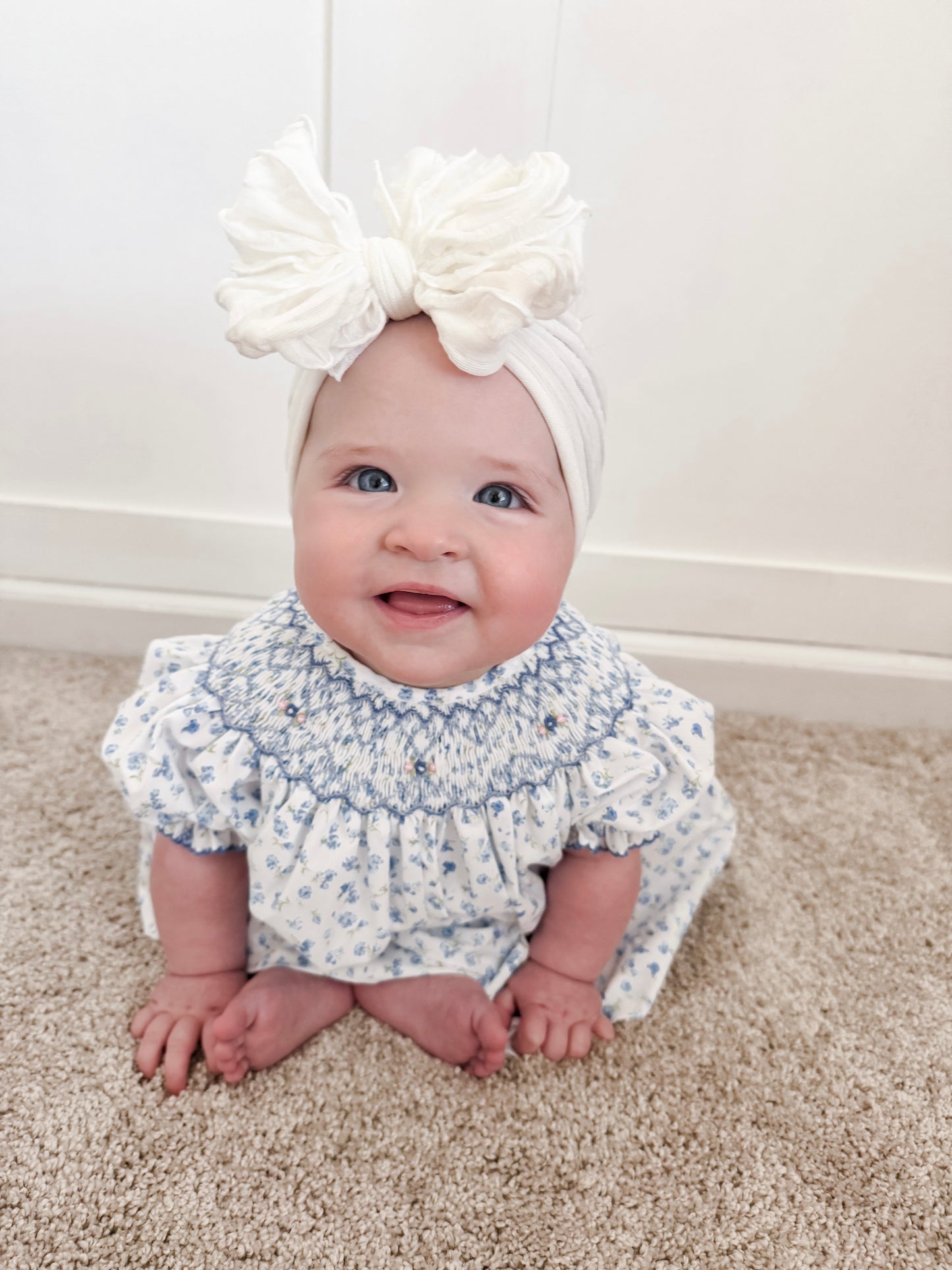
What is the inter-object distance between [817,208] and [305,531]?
2.53ft

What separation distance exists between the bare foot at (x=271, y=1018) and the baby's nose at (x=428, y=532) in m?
0.40

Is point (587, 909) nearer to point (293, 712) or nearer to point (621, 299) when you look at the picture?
point (293, 712)

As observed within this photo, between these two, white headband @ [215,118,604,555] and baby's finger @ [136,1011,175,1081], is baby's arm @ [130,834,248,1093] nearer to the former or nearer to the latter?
baby's finger @ [136,1011,175,1081]

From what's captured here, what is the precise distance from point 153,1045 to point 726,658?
896 millimetres

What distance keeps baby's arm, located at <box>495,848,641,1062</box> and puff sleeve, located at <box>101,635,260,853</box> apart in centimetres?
28

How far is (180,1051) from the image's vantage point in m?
0.78

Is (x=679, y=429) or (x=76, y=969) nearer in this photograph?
(x=76, y=969)

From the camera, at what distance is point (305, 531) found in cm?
71

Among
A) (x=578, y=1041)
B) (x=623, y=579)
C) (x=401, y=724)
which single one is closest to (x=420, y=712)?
(x=401, y=724)

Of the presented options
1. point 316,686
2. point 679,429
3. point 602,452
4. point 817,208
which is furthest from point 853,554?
point 316,686

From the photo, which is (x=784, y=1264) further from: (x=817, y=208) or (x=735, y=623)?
(x=817, y=208)

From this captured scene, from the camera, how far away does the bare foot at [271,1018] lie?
30.0 inches

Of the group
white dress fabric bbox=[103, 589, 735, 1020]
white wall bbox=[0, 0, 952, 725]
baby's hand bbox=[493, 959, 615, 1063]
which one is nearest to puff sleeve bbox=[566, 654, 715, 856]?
white dress fabric bbox=[103, 589, 735, 1020]

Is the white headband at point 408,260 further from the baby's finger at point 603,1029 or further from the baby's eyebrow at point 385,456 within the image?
the baby's finger at point 603,1029
